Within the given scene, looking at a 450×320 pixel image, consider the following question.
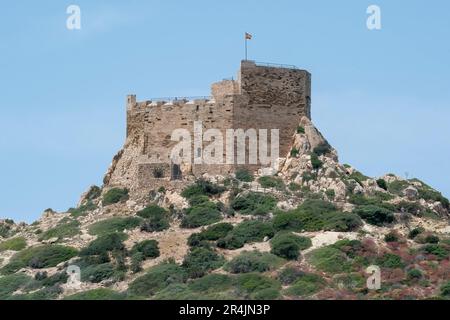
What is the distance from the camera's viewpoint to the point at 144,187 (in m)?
76.8

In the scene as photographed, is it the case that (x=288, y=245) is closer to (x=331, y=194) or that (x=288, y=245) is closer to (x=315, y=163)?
(x=331, y=194)

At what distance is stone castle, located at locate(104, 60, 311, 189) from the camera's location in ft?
252

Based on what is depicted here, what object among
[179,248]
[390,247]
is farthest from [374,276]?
[179,248]

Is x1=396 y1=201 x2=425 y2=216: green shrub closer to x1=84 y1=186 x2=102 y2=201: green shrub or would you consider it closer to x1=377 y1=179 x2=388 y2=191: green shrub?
x1=377 y1=179 x2=388 y2=191: green shrub

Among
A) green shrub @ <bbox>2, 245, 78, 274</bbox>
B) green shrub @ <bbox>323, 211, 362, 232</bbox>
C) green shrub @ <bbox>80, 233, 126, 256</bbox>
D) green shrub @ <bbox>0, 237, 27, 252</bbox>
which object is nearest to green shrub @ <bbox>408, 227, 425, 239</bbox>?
green shrub @ <bbox>323, 211, 362, 232</bbox>

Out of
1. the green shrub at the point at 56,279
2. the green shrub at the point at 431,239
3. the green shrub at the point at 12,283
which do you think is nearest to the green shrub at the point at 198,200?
the green shrub at the point at 56,279

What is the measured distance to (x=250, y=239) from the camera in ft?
236

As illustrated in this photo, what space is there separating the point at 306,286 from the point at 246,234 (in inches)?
265

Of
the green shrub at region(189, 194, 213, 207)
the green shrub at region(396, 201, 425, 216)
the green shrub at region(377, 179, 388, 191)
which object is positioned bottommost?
the green shrub at region(396, 201, 425, 216)

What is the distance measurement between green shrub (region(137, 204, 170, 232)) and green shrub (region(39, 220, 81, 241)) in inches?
127

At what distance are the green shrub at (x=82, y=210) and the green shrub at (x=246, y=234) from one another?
895cm

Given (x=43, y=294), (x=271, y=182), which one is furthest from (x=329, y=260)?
(x=43, y=294)

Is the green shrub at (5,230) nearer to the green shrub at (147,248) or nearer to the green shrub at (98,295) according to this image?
the green shrub at (147,248)
